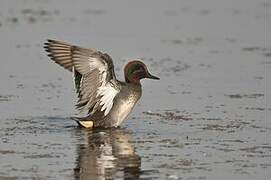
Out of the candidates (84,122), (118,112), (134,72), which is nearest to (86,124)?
(84,122)

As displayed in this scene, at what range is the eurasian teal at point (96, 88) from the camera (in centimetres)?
1153

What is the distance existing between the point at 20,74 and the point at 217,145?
217 inches

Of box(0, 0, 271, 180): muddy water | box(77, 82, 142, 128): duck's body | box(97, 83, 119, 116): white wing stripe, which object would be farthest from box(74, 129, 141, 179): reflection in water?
box(97, 83, 119, 116): white wing stripe

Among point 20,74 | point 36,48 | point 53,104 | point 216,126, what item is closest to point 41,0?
point 36,48

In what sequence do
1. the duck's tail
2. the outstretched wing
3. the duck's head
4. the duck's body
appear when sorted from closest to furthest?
the outstretched wing → the duck's tail → the duck's body → the duck's head

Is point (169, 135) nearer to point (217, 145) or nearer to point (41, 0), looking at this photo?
point (217, 145)

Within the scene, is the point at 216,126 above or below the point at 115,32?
below

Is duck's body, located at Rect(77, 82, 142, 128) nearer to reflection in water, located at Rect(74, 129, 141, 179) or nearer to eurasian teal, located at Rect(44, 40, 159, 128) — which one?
eurasian teal, located at Rect(44, 40, 159, 128)

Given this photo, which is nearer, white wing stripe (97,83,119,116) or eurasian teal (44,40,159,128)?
eurasian teal (44,40,159,128)

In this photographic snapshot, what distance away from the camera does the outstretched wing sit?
11492 mm

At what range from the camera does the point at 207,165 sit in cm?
944

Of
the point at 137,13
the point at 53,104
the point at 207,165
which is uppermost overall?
the point at 137,13

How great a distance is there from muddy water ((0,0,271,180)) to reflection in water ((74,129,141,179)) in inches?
0.4

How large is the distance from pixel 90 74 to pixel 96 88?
0.22 metres
